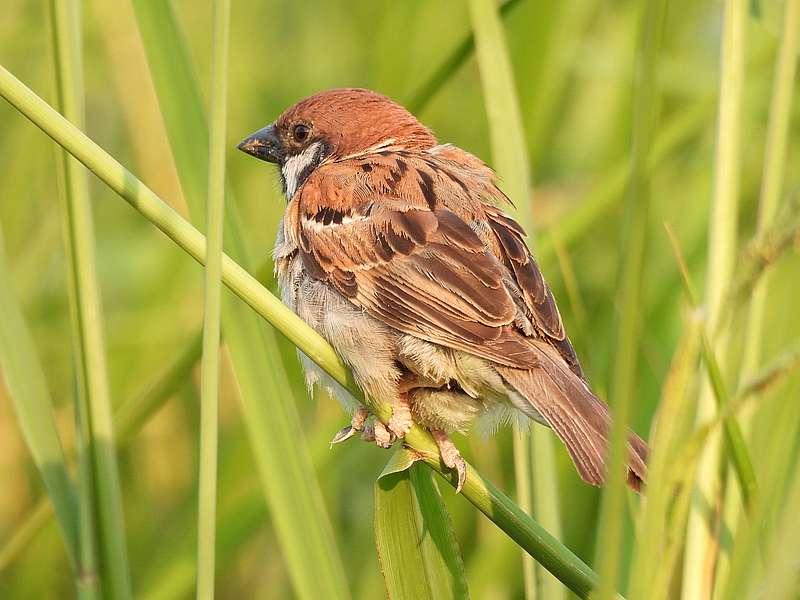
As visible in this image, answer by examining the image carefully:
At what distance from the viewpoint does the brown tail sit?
2100 mm

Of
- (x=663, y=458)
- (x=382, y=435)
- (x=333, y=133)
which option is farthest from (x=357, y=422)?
(x=663, y=458)

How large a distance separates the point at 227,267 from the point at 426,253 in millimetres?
988

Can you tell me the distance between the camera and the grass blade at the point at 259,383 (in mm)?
1988

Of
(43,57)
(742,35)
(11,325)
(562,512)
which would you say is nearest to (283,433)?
(11,325)

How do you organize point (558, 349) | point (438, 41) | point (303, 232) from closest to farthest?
1. point (558, 349)
2. point (303, 232)
3. point (438, 41)

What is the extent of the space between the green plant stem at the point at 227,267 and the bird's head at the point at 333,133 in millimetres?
1585

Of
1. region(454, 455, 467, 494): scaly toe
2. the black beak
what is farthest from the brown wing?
the black beak

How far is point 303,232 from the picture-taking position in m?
2.85

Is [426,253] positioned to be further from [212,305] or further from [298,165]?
[212,305]

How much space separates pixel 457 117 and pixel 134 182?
11.6ft

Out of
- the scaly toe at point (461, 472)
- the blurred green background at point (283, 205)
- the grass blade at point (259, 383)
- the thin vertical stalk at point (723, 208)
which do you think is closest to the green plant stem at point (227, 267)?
the scaly toe at point (461, 472)

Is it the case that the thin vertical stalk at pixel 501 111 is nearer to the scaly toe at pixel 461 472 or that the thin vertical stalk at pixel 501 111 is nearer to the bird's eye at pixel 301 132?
the scaly toe at pixel 461 472

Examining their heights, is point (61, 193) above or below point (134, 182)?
below

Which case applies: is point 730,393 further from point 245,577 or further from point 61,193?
point 245,577
